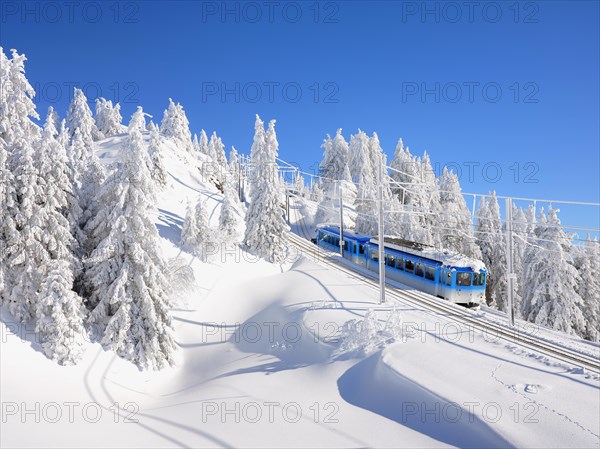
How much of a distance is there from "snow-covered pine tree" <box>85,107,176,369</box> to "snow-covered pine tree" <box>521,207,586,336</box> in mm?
30133

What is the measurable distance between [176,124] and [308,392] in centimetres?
7854

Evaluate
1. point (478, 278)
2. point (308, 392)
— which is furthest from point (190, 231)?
point (478, 278)

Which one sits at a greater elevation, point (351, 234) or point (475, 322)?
point (351, 234)

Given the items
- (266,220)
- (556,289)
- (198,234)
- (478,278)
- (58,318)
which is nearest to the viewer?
(58,318)

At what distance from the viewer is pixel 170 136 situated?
83312 mm

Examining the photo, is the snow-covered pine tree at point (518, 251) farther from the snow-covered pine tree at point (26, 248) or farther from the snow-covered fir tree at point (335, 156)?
the snow-covered pine tree at point (26, 248)

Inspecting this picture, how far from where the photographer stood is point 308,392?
15891 mm

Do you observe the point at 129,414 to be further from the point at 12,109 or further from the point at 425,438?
the point at 12,109

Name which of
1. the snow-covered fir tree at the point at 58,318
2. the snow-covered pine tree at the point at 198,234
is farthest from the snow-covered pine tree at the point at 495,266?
the snow-covered fir tree at the point at 58,318

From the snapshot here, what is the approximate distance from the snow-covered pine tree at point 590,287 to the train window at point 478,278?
46.2 ft

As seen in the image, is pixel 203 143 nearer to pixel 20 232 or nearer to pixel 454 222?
pixel 454 222

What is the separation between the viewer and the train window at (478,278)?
27.0 metres

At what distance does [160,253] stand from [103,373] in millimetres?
6662

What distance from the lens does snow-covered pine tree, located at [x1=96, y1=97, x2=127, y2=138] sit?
3034 inches
